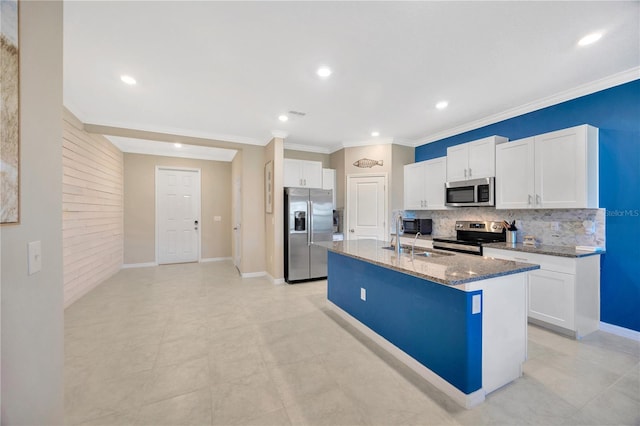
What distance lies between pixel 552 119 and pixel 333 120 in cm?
278

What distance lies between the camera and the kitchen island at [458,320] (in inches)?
68.3

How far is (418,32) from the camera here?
2059 millimetres

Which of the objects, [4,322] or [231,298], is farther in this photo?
[231,298]

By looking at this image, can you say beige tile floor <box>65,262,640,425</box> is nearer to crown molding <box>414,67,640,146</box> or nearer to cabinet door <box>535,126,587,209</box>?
cabinet door <box>535,126,587,209</box>

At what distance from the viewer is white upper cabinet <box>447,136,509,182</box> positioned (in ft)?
11.8

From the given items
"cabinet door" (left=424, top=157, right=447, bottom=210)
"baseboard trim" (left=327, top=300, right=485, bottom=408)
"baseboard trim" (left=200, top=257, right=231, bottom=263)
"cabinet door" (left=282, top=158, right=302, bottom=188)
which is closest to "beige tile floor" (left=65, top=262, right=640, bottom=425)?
"baseboard trim" (left=327, top=300, right=485, bottom=408)

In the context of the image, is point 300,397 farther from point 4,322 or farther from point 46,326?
point 4,322

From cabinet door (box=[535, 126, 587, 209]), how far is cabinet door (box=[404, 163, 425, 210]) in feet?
5.83

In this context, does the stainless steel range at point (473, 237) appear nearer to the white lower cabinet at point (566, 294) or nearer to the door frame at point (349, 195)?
the white lower cabinet at point (566, 294)

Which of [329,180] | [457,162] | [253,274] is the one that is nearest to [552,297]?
[457,162]

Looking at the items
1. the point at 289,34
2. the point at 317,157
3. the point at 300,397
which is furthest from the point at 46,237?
the point at 317,157

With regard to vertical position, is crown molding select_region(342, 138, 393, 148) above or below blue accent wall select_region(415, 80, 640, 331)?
above

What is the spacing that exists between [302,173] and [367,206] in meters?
1.43

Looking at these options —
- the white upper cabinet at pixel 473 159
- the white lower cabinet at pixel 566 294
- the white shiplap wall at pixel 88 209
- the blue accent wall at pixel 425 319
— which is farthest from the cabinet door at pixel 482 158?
the white shiplap wall at pixel 88 209
